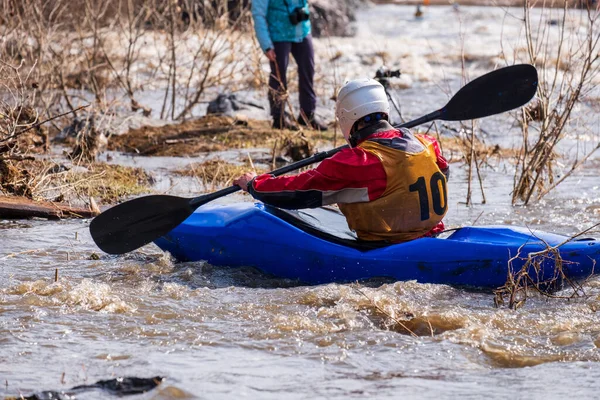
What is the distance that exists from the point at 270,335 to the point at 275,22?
545cm

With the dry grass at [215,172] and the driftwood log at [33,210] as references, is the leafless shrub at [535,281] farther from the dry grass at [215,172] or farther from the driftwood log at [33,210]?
the dry grass at [215,172]

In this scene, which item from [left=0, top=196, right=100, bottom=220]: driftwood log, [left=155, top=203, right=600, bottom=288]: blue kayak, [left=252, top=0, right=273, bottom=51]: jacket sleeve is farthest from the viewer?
[left=252, top=0, right=273, bottom=51]: jacket sleeve

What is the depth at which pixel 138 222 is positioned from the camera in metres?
5.09

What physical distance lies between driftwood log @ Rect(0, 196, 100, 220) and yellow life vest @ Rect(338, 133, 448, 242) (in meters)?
2.24

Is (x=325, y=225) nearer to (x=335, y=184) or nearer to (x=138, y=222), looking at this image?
(x=335, y=184)

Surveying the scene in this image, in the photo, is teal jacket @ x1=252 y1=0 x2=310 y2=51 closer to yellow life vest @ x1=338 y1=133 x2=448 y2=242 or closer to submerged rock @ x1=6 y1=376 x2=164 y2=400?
yellow life vest @ x1=338 y1=133 x2=448 y2=242

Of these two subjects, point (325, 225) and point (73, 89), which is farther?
point (73, 89)

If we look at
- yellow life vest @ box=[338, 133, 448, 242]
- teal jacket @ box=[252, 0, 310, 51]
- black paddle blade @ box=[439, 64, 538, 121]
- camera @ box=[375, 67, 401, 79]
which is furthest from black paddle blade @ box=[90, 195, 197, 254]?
teal jacket @ box=[252, 0, 310, 51]

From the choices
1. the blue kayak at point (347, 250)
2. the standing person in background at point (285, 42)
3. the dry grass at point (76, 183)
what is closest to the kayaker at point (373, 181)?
the blue kayak at point (347, 250)

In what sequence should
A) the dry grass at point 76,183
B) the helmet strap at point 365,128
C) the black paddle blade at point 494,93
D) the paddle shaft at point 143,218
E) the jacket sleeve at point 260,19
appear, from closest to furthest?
the helmet strap at point 365,128 → the paddle shaft at point 143,218 → the black paddle blade at point 494,93 → the dry grass at point 76,183 → the jacket sleeve at point 260,19

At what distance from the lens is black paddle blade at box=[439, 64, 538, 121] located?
5527 mm

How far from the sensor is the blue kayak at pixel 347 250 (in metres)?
4.43

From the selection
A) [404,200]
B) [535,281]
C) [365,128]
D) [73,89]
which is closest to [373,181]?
[404,200]

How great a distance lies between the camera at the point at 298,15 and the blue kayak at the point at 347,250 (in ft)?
13.1
